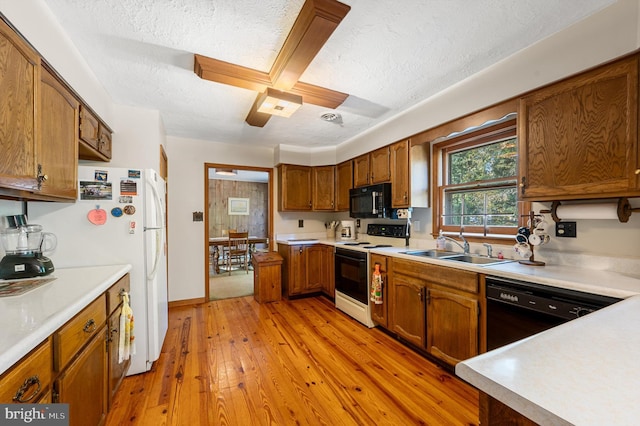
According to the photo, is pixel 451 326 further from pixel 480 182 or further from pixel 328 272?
pixel 328 272

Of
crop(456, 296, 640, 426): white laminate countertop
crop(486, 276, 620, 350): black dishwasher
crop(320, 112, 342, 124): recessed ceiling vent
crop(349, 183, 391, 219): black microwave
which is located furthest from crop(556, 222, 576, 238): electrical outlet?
crop(320, 112, 342, 124): recessed ceiling vent

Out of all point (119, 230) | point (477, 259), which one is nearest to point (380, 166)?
point (477, 259)

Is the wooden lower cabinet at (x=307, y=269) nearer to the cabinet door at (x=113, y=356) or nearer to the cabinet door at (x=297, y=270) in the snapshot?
the cabinet door at (x=297, y=270)

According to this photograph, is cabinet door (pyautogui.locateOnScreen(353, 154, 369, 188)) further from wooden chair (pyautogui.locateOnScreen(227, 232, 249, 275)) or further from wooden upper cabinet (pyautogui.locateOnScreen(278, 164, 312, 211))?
wooden chair (pyautogui.locateOnScreen(227, 232, 249, 275))

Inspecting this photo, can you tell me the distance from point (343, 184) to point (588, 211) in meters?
2.77

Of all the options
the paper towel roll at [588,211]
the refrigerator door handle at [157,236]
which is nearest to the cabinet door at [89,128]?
the refrigerator door handle at [157,236]

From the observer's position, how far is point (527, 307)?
1494 millimetres

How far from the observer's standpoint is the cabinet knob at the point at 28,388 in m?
0.76

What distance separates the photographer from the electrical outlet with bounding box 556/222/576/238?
1748 mm

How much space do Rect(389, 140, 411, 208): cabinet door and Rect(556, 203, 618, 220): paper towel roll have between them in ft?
4.12

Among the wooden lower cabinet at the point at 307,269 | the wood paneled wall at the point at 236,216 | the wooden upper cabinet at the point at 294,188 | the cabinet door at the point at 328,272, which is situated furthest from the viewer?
the wood paneled wall at the point at 236,216

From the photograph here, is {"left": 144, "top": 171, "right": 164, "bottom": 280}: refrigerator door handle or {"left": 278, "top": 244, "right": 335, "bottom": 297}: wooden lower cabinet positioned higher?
{"left": 144, "top": 171, "right": 164, "bottom": 280}: refrigerator door handle

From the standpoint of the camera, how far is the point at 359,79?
6.97ft

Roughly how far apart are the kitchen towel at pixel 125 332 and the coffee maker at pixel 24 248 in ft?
1.54
